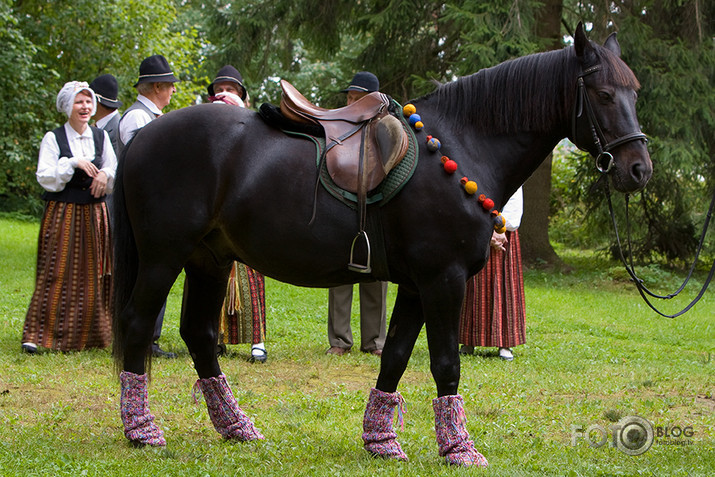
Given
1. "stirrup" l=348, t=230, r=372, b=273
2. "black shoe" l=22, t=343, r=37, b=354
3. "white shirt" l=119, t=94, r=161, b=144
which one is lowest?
"black shoe" l=22, t=343, r=37, b=354

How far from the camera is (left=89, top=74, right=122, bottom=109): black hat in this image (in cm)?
683

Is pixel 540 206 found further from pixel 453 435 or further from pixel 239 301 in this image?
pixel 453 435

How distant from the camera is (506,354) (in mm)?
7086

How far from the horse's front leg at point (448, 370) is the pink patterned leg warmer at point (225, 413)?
1099mm

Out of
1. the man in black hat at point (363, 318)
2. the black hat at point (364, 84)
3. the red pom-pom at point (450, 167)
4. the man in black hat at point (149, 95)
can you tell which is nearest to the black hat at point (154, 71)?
the man in black hat at point (149, 95)

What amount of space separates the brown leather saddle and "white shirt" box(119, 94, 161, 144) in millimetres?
2629

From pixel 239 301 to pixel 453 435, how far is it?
3027mm

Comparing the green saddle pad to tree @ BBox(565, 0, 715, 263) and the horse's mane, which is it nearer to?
the horse's mane

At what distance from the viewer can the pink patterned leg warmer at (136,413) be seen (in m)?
4.01

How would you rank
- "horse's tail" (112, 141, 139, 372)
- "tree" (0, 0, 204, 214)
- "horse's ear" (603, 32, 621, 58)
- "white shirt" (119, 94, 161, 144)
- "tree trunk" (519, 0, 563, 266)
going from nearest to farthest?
"horse's ear" (603, 32, 621, 58) → "horse's tail" (112, 141, 139, 372) → "white shirt" (119, 94, 161, 144) → "tree trunk" (519, 0, 563, 266) → "tree" (0, 0, 204, 214)

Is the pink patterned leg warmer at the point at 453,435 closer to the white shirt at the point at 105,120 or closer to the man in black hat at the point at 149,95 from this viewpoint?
the man in black hat at the point at 149,95

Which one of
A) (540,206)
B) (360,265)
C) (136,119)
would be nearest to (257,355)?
(136,119)

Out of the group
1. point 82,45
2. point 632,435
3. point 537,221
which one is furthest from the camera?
point 82,45

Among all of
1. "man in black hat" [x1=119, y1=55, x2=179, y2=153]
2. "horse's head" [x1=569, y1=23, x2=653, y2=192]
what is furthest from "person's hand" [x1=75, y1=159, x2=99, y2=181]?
"horse's head" [x1=569, y1=23, x2=653, y2=192]
